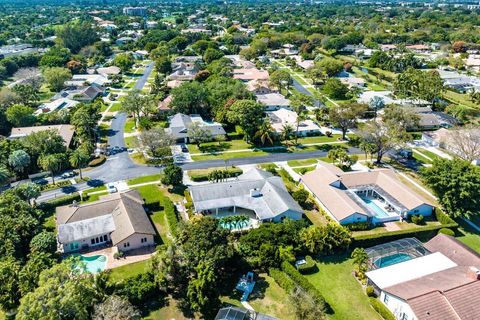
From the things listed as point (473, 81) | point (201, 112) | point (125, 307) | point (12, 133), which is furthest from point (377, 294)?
point (473, 81)

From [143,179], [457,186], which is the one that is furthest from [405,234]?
[143,179]

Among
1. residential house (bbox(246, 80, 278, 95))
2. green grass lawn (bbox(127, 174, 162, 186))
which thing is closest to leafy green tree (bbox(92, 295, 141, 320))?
green grass lawn (bbox(127, 174, 162, 186))

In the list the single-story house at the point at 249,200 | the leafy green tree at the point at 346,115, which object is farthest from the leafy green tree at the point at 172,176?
the leafy green tree at the point at 346,115

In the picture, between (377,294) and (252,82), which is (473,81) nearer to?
(252,82)

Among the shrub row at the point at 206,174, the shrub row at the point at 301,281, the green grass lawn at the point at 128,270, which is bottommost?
the shrub row at the point at 206,174

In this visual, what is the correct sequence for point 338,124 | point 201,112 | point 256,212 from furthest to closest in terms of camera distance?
point 201,112 → point 338,124 → point 256,212

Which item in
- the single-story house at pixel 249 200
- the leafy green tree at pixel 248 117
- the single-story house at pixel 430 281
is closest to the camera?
the single-story house at pixel 430 281

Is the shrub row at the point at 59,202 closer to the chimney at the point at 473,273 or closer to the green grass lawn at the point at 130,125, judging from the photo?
the green grass lawn at the point at 130,125
